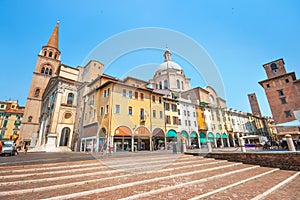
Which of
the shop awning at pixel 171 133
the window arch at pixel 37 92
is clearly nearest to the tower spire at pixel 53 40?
the window arch at pixel 37 92

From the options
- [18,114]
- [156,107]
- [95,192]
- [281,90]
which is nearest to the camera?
[95,192]

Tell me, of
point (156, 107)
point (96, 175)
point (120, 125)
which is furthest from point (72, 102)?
point (96, 175)

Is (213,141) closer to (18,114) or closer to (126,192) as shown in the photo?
(126,192)

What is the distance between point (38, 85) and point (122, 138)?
33.4m

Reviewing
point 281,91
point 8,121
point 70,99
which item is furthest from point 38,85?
point 281,91

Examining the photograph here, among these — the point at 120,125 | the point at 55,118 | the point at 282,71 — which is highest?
the point at 282,71

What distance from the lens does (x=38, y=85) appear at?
37844mm

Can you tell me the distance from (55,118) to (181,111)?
23.8 meters

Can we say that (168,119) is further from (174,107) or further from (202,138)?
(202,138)

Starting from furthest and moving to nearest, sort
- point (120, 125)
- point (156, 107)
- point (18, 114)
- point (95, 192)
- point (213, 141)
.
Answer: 1. point (18, 114)
2. point (213, 141)
3. point (156, 107)
4. point (120, 125)
5. point (95, 192)

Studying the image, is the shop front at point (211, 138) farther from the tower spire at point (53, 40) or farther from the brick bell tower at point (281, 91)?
the tower spire at point (53, 40)

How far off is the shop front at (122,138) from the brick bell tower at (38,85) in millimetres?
24964

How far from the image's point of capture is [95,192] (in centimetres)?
362

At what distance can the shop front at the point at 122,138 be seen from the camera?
18755 mm
